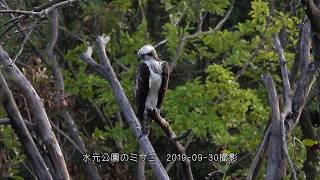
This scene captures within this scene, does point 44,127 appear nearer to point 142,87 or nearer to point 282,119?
point 282,119

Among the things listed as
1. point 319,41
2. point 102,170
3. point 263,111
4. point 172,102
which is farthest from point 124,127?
point 319,41

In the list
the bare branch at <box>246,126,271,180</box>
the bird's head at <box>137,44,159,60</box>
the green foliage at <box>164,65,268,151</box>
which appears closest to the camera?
the bare branch at <box>246,126,271,180</box>

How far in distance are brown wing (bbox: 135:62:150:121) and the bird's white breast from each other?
0.03 metres

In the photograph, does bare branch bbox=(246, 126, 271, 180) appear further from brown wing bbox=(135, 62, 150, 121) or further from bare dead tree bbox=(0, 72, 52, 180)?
bare dead tree bbox=(0, 72, 52, 180)

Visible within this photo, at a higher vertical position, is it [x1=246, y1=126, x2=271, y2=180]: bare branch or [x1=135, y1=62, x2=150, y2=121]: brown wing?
[x1=135, y1=62, x2=150, y2=121]: brown wing

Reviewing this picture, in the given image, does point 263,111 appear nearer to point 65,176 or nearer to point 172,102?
point 172,102

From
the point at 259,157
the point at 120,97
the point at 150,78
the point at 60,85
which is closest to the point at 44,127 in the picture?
the point at 120,97

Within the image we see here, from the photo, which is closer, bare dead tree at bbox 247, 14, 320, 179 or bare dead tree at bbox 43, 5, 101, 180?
bare dead tree at bbox 247, 14, 320, 179

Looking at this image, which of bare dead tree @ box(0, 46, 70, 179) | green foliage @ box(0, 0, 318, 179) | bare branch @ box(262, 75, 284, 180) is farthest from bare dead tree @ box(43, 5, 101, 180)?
bare dead tree @ box(0, 46, 70, 179)

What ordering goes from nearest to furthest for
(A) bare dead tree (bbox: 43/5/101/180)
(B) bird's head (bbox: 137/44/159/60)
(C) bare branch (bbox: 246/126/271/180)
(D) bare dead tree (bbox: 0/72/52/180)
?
1. (D) bare dead tree (bbox: 0/72/52/180)
2. (C) bare branch (bbox: 246/126/271/180)
3. (B) bird's head (bbox: 137/44/159/60)
4. (A) bare dead tree (bbox: 43/5/101/180)

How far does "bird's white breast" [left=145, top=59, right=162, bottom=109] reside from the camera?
5.35m

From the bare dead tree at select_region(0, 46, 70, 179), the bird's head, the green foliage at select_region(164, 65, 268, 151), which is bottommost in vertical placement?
the green foliage at select_region(164, 65, 268, 151)

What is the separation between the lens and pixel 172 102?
734cm

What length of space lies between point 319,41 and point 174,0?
15.1 feet
